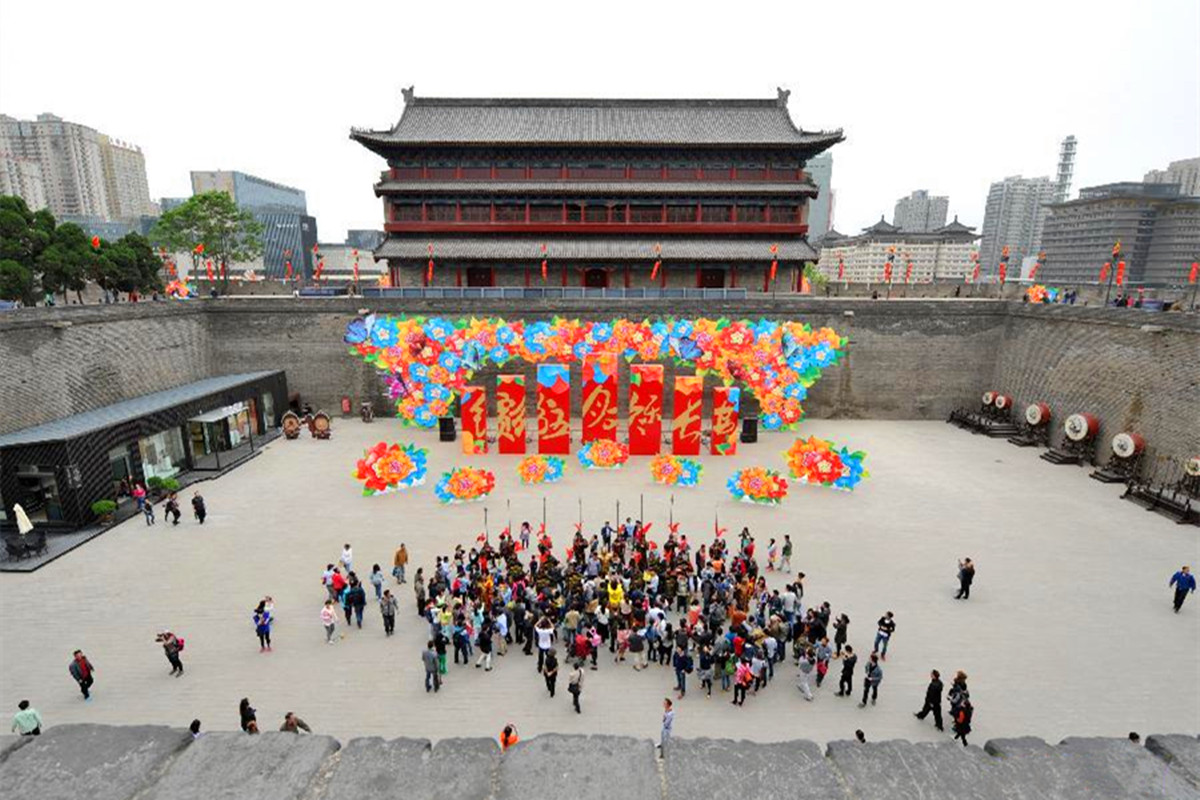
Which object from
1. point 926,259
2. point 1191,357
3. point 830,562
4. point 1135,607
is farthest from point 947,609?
point 926,259

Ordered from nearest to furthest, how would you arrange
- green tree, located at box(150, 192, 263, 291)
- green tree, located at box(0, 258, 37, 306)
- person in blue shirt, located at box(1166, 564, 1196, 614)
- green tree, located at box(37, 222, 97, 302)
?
person in blue shirt, located at box(1166, 564, 1196, 614), green tree, located at box(0, 258, 37, 306), green tree, located at box(37, 222, 97, 302), green tree, located at box(150, 192, 263, 291)

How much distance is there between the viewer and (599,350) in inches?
949

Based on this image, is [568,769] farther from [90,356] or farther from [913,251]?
[913,251]

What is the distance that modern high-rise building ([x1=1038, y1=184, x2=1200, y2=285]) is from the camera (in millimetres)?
92750

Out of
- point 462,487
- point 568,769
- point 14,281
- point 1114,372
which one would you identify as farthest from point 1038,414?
point 14,281

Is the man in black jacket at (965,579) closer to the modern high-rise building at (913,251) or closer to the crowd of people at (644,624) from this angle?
the crowd of people at (644,624)

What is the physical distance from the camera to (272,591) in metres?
14.1

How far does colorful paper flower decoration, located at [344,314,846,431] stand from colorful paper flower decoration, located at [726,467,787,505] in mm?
6444

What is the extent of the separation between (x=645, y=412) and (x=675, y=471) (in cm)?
375

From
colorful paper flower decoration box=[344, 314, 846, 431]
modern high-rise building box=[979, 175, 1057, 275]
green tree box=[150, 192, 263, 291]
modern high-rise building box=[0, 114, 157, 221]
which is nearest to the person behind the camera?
colorful paper flower decoration box=[344, 314, 846, 431]

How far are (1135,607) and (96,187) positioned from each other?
17565 cm

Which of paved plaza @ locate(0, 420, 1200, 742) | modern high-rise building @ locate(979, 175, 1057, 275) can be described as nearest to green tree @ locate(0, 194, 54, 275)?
paved plaza @ locate(0, 420, 1200, 742)

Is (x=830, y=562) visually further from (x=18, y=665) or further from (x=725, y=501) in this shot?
(x=18, y=665)

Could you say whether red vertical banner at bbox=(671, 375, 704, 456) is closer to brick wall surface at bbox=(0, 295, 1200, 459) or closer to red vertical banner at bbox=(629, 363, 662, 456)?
red vertical banner at bbox=(629, 363, 662, 456)
